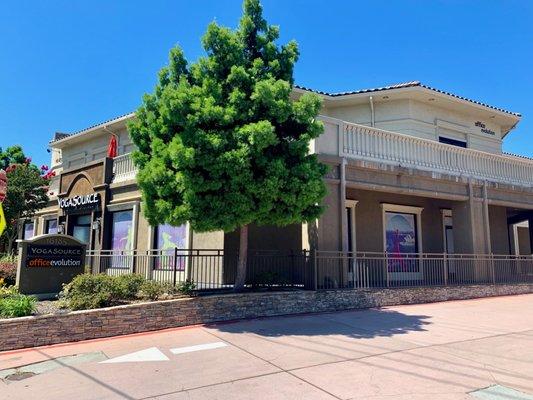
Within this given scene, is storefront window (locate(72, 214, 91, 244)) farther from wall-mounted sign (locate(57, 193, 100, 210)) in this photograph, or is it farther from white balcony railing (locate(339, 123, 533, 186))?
white balcony railing (locate(339, 123, 533, 186))

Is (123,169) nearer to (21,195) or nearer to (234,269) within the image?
(21,195)

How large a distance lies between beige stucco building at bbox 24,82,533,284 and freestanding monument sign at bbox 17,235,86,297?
11.9ft

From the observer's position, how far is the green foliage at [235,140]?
9789mm

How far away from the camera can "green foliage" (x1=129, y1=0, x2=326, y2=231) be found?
32.1 ft

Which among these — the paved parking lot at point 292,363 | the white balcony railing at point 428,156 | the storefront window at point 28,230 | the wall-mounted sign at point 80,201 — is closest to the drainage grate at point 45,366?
the paved parking lot at point 292,363

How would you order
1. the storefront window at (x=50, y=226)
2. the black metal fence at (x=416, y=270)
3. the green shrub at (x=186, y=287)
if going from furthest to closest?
the storefront window at (x=50, y=226), the black metal fence at (x=416, y=270), the green shrub at (x=186, y=287)

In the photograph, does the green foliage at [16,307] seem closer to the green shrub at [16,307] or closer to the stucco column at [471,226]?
the green shrub at [16,307]

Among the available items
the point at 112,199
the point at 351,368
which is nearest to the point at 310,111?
the point at 351,368

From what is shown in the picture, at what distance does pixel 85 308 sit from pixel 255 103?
5.88 m

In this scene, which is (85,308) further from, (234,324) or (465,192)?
(465,192)

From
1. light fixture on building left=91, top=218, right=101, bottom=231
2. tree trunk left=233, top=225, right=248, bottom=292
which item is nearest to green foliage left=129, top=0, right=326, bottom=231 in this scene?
tree trunk left=233, top=225, right=248, bottom=292

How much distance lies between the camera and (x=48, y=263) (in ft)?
38.1

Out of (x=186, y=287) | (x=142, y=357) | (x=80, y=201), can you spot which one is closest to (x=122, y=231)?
(x=80, y=201)

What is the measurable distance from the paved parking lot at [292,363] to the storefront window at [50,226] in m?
15.3
